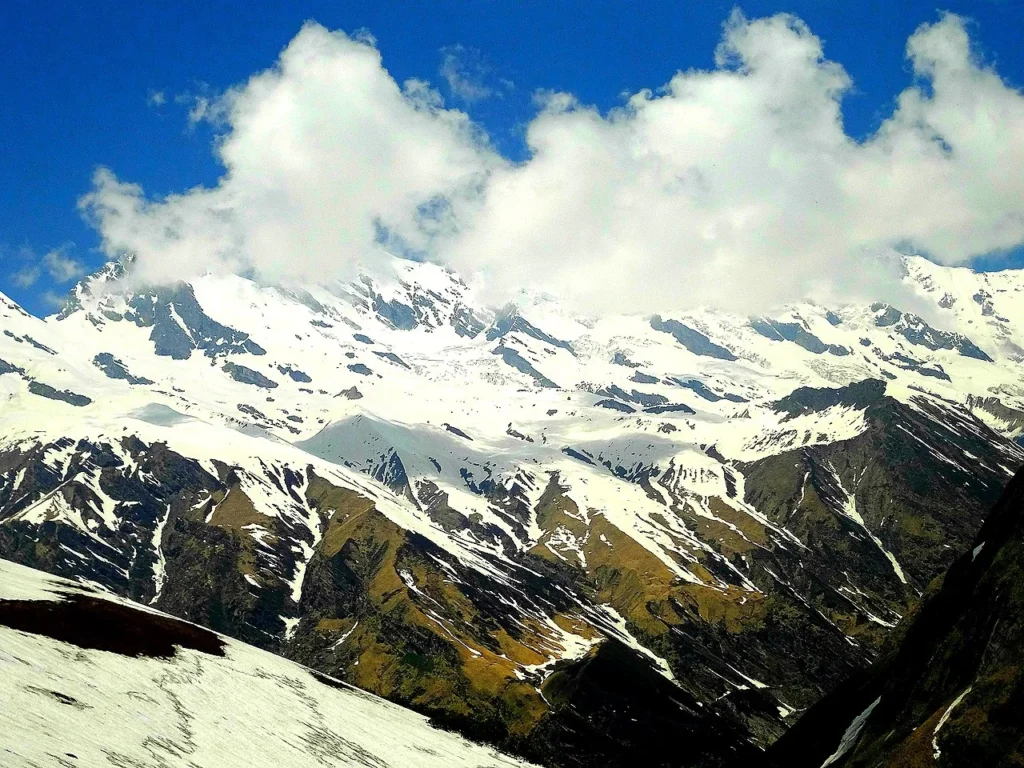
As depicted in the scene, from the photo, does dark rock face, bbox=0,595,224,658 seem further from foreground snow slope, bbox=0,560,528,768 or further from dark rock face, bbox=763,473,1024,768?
dark rock face, bbox=763,473,1024,768

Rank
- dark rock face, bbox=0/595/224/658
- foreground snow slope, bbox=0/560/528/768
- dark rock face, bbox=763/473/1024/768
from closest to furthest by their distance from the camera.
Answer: foreground snow slope, bbox=0/560/528/768, dark rock face, bbox=763/473/1024/768, dark rock face, bbox=0/595/224/658

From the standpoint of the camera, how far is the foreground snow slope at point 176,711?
57.5 meters

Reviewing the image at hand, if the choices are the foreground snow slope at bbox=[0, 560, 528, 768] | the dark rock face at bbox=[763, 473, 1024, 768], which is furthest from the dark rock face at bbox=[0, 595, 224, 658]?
the dark rock face at bbox=[763, 473, 1024, 768]

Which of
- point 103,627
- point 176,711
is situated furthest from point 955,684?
point 103,627

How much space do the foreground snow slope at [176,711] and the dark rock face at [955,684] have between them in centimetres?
4110

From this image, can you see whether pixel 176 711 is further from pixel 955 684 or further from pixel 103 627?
pixel 955 684

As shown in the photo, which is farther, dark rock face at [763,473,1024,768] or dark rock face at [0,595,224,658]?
dark rock face at [0,595,224,658]

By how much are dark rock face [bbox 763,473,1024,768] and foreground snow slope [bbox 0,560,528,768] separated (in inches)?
1618

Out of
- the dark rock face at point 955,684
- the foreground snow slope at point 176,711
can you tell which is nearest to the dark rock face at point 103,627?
the foreground snow slope at point 176,711

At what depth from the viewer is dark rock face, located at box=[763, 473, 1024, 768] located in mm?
65750

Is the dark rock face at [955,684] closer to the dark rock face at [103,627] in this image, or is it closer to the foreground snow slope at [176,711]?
the foreground snow slope at [176,711]

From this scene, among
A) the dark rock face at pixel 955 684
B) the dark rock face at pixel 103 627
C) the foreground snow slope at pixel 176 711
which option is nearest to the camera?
the foreground snow slope at pixel 176 711

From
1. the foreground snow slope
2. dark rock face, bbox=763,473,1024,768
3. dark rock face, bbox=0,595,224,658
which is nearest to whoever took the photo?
the foreground snow slope

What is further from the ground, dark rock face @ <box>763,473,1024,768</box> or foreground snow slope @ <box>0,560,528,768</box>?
dark rock face @ <box>763,473,1024,768</box>
